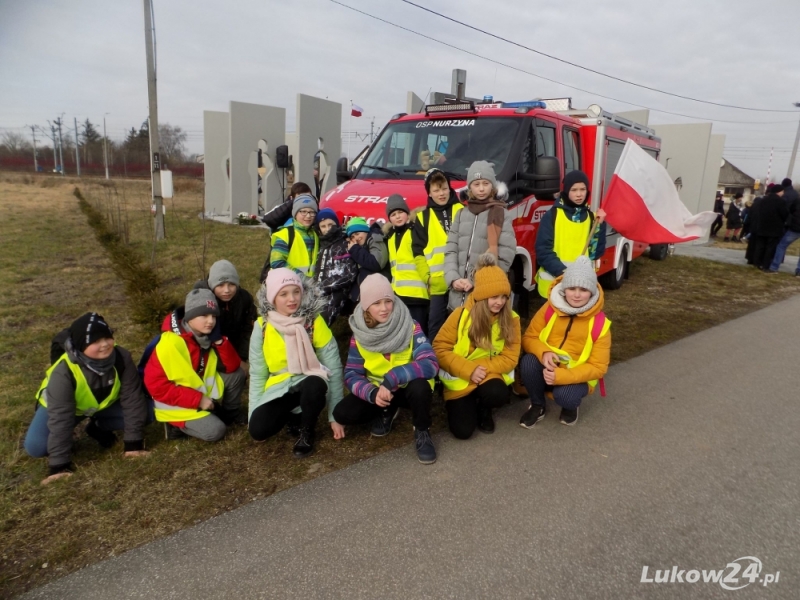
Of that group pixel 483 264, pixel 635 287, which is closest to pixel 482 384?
pixel 483 264

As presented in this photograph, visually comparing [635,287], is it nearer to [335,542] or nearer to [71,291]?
[335,542]

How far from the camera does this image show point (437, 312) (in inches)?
193

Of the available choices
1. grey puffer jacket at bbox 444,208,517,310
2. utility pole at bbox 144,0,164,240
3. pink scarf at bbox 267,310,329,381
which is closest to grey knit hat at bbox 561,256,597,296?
grey puffer jacket at bbox 444,208,517,310

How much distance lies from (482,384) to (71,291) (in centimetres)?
772

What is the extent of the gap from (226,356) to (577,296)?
2572 mm

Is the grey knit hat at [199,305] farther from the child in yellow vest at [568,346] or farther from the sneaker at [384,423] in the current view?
the child in yellow vest at [568,346]

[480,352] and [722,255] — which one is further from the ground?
[480,352]

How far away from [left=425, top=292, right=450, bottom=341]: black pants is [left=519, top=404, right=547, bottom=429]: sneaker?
1141mm

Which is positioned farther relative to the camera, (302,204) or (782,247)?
(782,247)

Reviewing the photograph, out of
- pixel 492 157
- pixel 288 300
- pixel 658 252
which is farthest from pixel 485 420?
pixel 658 252

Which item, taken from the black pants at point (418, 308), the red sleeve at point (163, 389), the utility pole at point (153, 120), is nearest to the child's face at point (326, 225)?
the black pants at point (418, 308)

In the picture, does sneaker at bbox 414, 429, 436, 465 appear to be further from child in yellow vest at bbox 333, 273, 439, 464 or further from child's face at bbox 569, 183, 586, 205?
child's face at bbox 569, 183, 586, 205

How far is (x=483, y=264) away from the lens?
405 cm

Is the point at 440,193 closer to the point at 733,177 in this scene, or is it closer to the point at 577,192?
the point at 577,192
